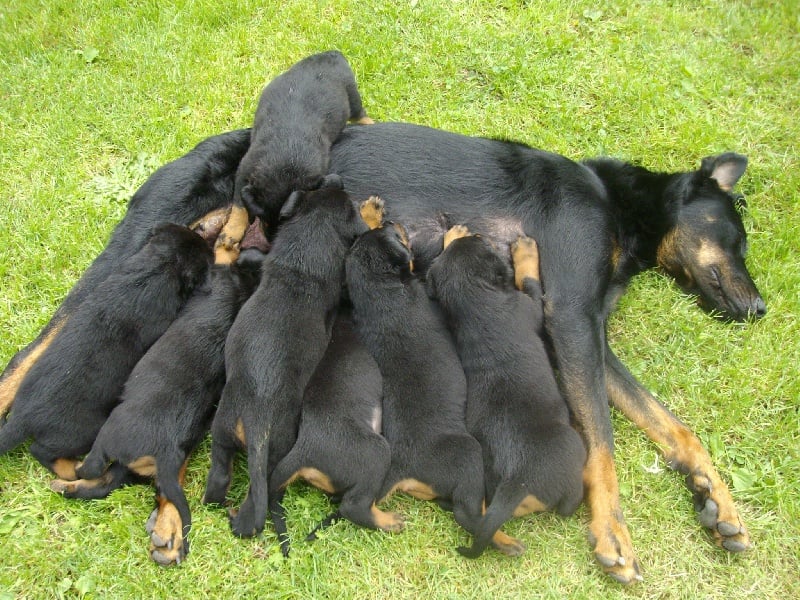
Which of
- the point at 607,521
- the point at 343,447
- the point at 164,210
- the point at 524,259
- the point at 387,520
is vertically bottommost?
the point at 607,521

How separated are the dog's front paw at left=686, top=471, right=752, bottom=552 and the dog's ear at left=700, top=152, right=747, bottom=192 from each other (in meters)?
2.08

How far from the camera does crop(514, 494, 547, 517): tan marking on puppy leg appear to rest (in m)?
3.21

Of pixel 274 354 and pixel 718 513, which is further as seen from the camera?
pixel 718 513

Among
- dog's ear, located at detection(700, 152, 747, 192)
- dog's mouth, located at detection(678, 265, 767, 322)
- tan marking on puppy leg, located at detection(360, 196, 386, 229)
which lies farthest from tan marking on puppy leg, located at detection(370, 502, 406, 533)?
dog's ear, located at detection(700, 152, 747, 192)

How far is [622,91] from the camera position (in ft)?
18.0

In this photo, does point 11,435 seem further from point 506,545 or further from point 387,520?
point 506,545

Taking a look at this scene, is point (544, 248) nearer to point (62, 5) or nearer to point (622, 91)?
point (622, 91)

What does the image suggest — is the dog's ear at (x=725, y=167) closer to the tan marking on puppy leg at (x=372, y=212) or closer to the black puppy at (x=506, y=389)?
the black puppy at (x=506, y=389)

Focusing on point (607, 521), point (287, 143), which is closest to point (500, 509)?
point (607, 521)

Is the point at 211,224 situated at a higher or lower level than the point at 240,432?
higher

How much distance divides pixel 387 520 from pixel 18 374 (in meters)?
2.33

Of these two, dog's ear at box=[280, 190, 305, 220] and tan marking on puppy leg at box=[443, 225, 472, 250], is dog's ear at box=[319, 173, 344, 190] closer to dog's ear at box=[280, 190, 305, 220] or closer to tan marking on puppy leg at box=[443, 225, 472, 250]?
dog's ear at box=[280, 190, 305, 220]

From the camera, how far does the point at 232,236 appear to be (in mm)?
4270

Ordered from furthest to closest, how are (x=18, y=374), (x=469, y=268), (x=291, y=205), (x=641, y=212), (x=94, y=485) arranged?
(x=641, y=212), (x=291, y=205), (x=18, y=374), (x=469, y=268), (x=94, y=485)
